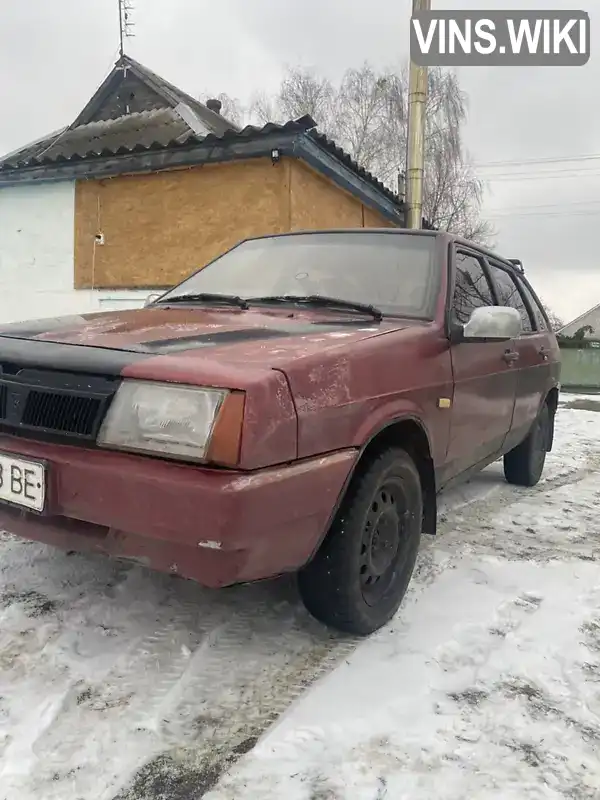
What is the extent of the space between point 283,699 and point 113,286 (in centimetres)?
816

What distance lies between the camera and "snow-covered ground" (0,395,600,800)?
5.50 ft

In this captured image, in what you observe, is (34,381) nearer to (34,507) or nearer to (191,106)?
(34,507)

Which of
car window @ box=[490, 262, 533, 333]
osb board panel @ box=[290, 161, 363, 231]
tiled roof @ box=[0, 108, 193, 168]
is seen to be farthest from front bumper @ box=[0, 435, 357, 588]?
tiled roof @ box=[0, 108, 193, 168]

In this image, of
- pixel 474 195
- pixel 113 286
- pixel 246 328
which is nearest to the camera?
pixel 246 328

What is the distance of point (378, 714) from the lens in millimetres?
1960

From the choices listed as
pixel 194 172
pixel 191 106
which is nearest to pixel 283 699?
pixel 194 172

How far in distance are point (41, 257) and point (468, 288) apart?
26.7 feet

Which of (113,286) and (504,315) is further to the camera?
(113,286)

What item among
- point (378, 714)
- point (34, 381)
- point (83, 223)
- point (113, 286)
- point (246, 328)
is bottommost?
point (378, 714)

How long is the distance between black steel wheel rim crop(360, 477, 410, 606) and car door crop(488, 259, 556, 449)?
1649mm

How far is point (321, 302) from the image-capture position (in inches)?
115

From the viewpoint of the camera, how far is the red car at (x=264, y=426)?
1828mm

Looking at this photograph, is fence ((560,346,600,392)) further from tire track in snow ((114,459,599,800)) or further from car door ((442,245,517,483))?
tire track in snow ((114,459,599,800))

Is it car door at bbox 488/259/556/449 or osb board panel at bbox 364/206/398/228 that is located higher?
osb board panel at bbox 364/206/398/228
